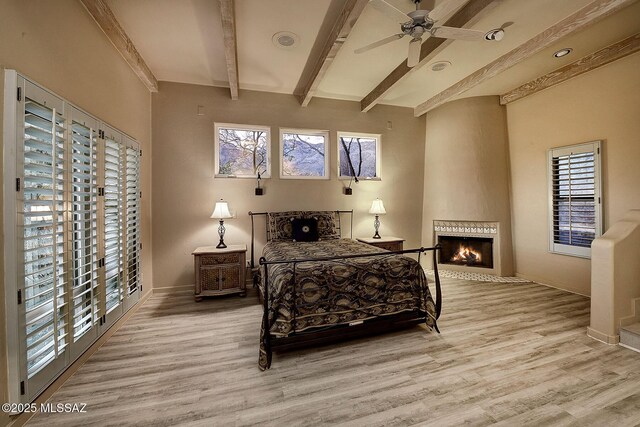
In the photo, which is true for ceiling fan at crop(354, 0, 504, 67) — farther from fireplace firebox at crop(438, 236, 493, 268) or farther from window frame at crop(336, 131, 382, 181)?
fireplace firebox at crop(438, 236, 493, 268)

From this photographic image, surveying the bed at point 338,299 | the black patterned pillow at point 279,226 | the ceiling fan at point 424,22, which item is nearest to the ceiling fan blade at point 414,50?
the ceiling fan at point 424,22

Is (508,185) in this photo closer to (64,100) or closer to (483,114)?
(483,114)

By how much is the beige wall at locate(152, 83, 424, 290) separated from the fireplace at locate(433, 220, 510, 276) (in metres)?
0.91

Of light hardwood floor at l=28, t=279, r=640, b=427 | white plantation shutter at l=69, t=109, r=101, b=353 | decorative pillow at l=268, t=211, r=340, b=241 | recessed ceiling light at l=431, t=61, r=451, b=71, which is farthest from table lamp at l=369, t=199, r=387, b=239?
A: white plantation shutter at l=69, t=109, r=101, b=353

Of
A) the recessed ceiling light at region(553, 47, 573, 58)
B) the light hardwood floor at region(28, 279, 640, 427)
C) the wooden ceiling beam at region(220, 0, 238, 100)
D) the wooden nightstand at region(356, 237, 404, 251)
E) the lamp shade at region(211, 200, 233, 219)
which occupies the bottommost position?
the light hardwood floor at region(28, 279, 640, 427)

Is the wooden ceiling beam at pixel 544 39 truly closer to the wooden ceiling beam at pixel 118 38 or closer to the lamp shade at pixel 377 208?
the lamp shade at pixel 377 208

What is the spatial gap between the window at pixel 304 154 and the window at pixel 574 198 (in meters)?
3.84

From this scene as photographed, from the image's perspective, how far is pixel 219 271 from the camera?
3820 millimetres

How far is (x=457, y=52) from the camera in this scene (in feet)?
11.4

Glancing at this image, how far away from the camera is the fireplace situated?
194 inches

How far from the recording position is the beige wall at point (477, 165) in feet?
16.0

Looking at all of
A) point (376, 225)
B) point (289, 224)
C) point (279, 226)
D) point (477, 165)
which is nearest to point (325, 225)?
point (289, 224)

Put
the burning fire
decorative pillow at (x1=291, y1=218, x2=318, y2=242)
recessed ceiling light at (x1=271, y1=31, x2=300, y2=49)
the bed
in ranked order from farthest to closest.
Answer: the burning fire
decorative pillow at (x1=291, y1=218, x2=318, y2=242)
recessed ceiling light at (x1=271, y1=31, x2=300, y2=49)
the bed

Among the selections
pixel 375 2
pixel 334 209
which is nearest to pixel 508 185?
pixel 334 209
